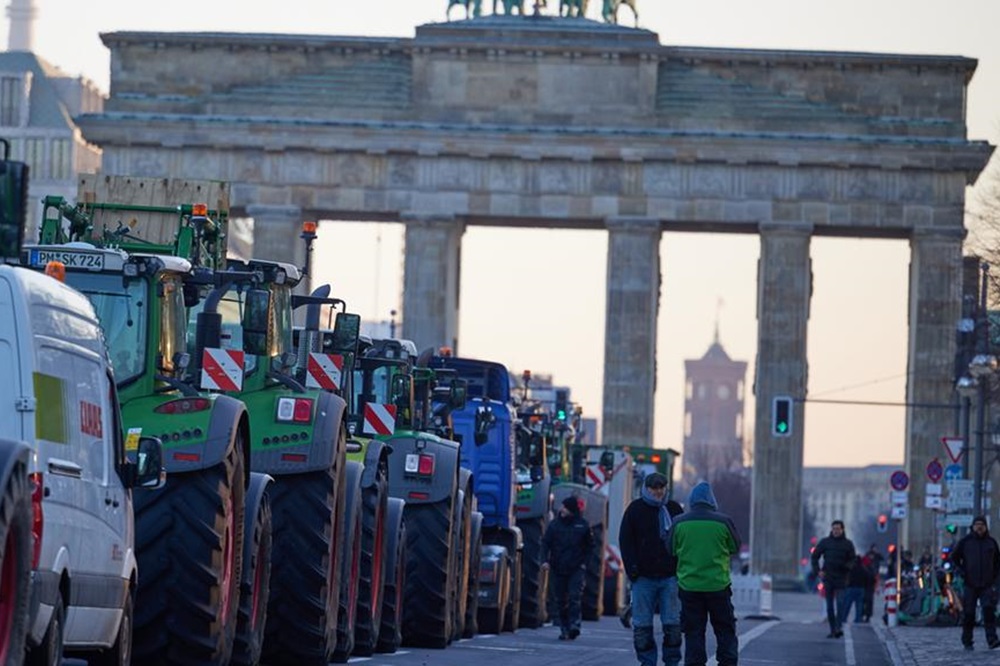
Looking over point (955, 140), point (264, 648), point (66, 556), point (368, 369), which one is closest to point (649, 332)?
point (955, 140)

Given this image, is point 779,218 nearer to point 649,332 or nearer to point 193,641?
point 649,332

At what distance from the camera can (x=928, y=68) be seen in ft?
288

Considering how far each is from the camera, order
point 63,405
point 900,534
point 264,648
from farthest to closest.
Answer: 1. point 900,534
2. point 264,648
3. point 63,405

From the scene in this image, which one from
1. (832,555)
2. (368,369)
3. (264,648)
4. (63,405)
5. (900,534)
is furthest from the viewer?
(900,534)

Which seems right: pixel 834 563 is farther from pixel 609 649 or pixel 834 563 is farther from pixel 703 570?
pixel 703 570

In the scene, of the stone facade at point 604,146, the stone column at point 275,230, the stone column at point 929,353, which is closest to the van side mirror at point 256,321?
the stone column at point 929,353

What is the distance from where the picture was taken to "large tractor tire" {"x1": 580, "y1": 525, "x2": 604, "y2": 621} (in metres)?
44.1

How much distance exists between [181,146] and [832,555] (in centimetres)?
4736

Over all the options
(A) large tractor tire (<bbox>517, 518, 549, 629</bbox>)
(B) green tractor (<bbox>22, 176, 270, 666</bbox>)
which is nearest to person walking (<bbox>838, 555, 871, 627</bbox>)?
(A) large tractor tire (<bbox>517, 518, 549, 629</bbox>)

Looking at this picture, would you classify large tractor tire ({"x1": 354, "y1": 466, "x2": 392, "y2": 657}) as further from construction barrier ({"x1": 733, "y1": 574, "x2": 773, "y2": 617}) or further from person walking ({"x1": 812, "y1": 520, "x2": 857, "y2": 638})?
construction barrier ({"x1": 733, "y1": 574, "x2": 773, "y2": 617})

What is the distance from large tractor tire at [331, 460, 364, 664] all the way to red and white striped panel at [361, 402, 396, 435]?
177 inches

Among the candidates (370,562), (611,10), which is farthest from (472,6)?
(370,562)

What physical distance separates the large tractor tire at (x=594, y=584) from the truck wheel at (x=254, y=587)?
2488cm

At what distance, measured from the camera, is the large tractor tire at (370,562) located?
2339 cm
